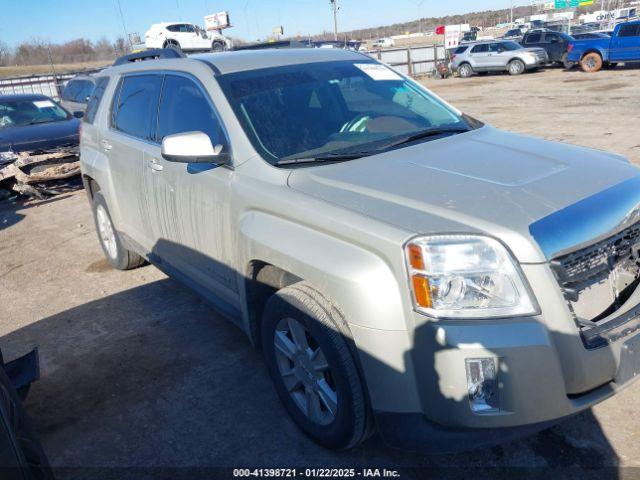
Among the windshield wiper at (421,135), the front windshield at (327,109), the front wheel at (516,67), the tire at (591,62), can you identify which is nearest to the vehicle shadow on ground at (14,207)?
the front windshield at (327,109)

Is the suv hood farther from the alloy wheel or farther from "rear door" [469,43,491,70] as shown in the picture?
"rear door" [469,43,491,70]

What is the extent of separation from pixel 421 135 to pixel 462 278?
4.61 ft

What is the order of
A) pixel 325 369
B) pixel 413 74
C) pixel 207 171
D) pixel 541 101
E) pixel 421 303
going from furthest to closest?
pixel 413 74 < pixel 541 101 < pixel 207 171 < pixel 325 369 < pixel 421 303

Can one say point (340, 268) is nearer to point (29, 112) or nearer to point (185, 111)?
point (185, 111)

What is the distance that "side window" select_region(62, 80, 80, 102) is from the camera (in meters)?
14.7

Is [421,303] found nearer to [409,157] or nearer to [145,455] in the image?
[409,157]

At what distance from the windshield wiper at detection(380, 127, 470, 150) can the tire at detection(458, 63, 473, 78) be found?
85.4 feet

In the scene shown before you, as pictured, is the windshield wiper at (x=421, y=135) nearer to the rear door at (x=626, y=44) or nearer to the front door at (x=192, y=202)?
the front door at (x=192, y=202)

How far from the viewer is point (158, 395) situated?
11.4ft

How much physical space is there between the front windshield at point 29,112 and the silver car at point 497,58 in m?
21.0

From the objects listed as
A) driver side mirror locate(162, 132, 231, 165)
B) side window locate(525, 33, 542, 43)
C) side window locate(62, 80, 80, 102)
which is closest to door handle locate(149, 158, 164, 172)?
driver side mirror locate(162, 132, 231, 165)

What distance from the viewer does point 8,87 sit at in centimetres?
2403

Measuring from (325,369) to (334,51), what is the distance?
2.48m

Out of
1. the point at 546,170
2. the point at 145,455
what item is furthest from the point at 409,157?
the point at 145,455
